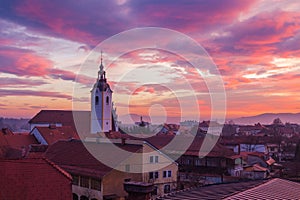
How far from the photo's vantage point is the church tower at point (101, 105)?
234 feet

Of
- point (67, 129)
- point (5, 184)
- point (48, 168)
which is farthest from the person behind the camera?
point (67, 129)

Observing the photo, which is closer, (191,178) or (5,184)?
(5,184)

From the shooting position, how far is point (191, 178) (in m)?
36.9

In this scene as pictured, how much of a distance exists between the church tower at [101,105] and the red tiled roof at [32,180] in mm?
55931

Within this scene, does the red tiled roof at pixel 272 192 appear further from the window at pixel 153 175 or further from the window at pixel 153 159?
the window at pixel 153 175

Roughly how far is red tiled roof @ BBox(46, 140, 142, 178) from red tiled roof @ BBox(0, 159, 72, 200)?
1251 cm

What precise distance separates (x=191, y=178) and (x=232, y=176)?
469 centimetres

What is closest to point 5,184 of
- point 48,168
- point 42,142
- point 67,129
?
point 48,168

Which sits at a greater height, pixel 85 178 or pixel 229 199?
pixel 229 199

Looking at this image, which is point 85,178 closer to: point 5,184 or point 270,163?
point 5,184

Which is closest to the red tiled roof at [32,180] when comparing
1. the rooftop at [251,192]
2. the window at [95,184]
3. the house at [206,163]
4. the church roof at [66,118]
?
the rooftop at [251,192]

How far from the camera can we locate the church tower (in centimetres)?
7119

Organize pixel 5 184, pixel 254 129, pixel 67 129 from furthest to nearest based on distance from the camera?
pixel 254 129, pixel 67 129, pixel 5 184

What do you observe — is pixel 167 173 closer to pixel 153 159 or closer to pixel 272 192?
pixel 153 159
